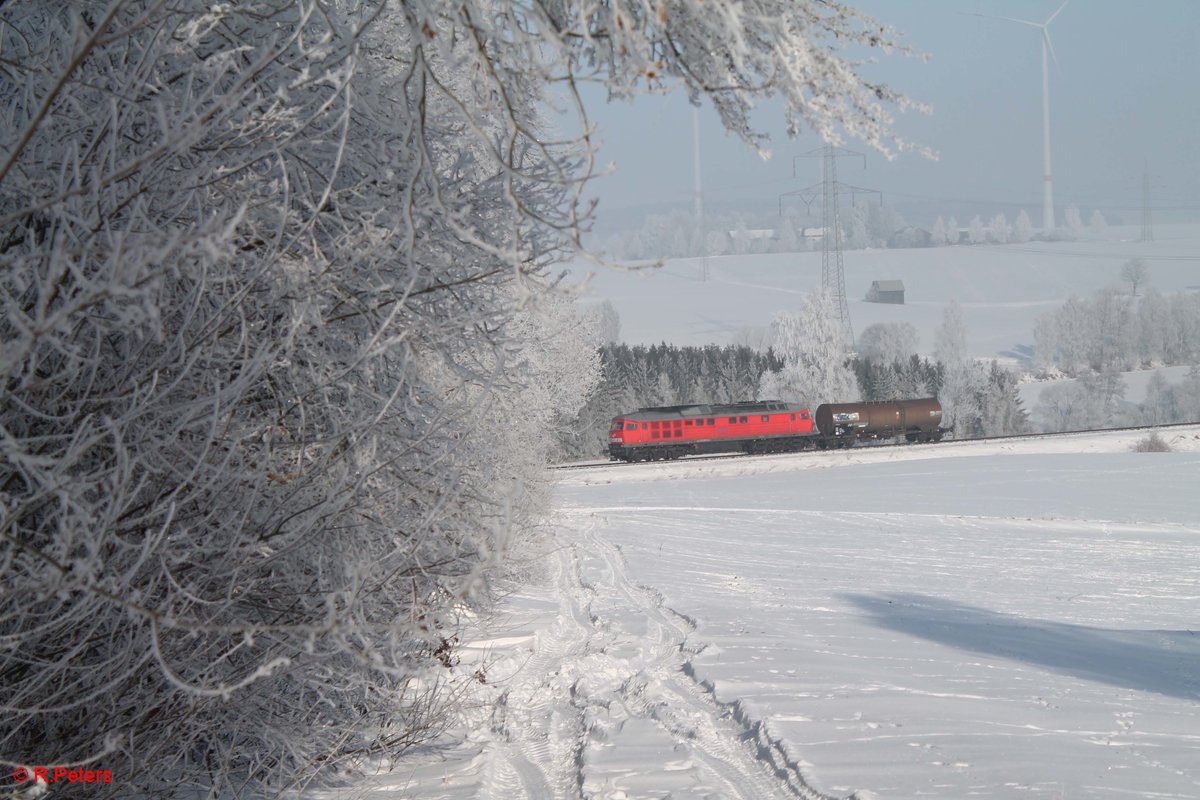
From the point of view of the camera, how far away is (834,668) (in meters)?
9.08

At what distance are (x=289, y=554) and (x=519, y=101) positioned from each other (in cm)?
199

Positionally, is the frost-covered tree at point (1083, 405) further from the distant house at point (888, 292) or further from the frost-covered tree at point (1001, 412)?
the distant house at point (888, 292)

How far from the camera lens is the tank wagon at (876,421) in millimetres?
47000

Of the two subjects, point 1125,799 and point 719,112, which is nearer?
point 719,112

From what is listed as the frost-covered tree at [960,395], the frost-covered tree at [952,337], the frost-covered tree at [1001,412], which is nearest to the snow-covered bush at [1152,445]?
the frost-covered tree at [960,395]

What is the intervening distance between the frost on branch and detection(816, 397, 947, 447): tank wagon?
43.4 m

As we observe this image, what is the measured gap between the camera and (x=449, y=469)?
4.75 meters

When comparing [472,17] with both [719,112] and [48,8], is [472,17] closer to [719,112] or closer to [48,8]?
[719,112]

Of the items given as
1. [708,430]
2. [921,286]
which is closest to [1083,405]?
[708,430]

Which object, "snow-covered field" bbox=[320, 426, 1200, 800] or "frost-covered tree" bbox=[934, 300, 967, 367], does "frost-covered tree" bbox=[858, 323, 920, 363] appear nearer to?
"frost-covered tree" bbox=[934, 300, 967, 367]

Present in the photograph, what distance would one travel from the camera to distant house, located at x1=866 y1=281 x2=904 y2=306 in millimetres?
125688

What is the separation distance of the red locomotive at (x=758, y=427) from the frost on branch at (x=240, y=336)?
35929mm

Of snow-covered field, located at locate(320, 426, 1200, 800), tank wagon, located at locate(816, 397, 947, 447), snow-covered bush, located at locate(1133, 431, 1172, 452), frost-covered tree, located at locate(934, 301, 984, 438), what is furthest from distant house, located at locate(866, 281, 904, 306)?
snow-covered field, located at locate(320, 426, 1200, 800)

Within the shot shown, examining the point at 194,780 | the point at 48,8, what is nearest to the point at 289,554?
the point at 194,780
